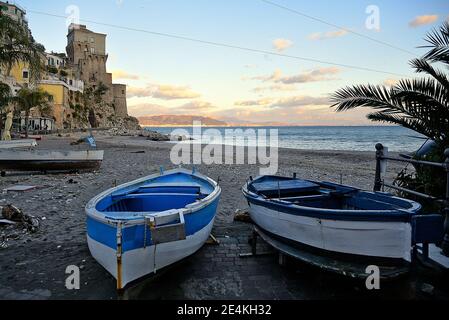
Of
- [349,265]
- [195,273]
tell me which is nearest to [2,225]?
[195,273]

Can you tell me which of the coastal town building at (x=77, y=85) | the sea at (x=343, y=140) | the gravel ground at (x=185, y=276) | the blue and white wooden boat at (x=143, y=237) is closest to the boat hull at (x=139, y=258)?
the blue and white wooden boat at (x=143, y=237)

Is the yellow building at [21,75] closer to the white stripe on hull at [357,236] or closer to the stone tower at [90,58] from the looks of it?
the stone tower at [90,58]

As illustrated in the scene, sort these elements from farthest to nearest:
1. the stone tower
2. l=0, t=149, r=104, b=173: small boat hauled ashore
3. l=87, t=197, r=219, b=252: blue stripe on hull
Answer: the stone tower, l=0, t=149, r=104, b=173: small boat hauled ashore, l=87, t=197, r=219, b=252: blue stripe on hull

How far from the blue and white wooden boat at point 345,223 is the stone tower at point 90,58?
8555 cm

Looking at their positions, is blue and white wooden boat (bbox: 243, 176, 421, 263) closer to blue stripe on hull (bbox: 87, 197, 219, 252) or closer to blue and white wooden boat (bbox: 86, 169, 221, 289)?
blue and white wooden boat (bbox: 86, 169, 221, 289)

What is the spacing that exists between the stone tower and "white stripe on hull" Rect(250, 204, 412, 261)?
284 feet

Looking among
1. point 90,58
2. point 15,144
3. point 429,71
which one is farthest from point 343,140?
point 90,58

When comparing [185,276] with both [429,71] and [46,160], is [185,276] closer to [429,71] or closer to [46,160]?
[429,71]

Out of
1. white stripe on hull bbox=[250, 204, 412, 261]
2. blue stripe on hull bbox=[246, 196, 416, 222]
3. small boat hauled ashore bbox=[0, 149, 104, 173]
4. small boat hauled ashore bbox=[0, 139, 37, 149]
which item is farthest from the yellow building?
white stripe on hull bbox=[250, 204, 412, 261]

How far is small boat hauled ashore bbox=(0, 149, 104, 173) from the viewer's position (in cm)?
1395

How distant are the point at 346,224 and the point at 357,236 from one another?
0.64ft

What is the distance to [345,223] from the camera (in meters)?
4.24
